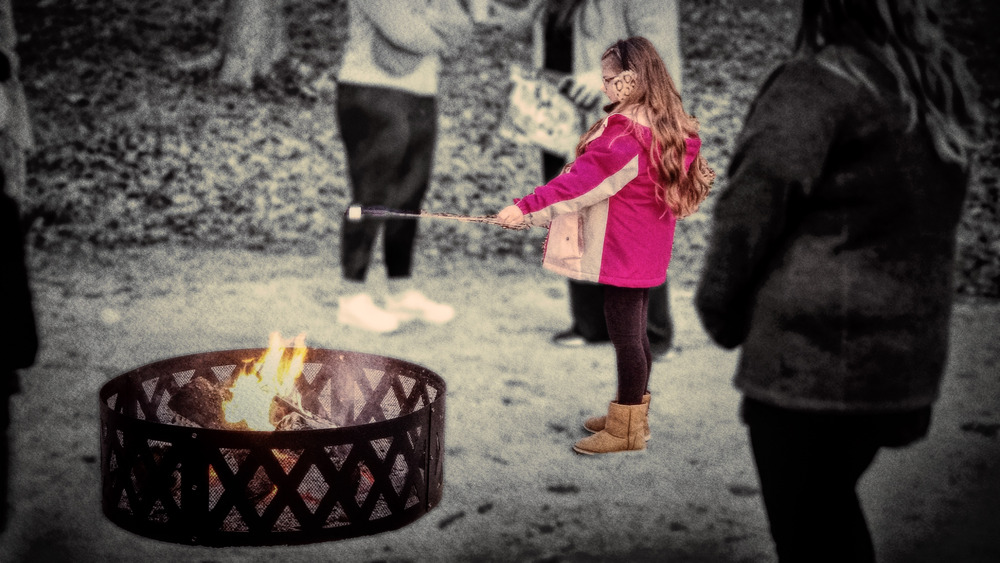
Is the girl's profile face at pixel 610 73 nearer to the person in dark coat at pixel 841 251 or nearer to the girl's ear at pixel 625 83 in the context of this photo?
the girl's ear at pixel 625 83

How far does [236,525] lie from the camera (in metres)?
2.37

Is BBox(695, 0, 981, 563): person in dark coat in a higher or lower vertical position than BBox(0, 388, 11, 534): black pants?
higher

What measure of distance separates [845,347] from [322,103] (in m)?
5.25

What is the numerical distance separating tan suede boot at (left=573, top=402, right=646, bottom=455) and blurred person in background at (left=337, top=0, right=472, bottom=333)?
186cm

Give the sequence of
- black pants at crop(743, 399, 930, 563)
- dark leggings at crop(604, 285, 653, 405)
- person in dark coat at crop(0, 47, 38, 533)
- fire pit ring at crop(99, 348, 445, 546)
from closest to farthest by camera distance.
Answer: black pants at crop(743, 399, 930, 563) → fire pit ring at crop(99, 348, 445, 546) → dark leggings at crop(604, 285, 653, 405) → person in dark coat at crop(0, 47, 38, 533)

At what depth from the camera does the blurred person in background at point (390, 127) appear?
176 inches

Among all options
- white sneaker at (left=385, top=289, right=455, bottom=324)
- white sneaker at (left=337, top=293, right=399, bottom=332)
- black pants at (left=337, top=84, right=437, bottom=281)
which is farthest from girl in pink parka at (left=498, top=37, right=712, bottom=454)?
black pants at (left=337, top=84, right=437, bottom=281)

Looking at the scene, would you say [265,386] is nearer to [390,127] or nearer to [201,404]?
Answer: [201,404]

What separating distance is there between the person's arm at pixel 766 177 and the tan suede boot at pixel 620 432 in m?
1.03

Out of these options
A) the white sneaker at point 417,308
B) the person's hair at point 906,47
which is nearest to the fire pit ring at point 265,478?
the person's hair at point 906,47

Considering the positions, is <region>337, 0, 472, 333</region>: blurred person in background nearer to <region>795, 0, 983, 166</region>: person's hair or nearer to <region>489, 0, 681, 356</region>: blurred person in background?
<region>489, 0, 681, 356</region>: blurred person in background

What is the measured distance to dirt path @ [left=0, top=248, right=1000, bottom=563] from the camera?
95.7 inches

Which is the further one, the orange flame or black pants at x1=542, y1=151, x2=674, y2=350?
black pants at x1=542, y1=151, x2=674, y2=350

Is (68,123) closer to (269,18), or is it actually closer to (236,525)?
(269,18)
